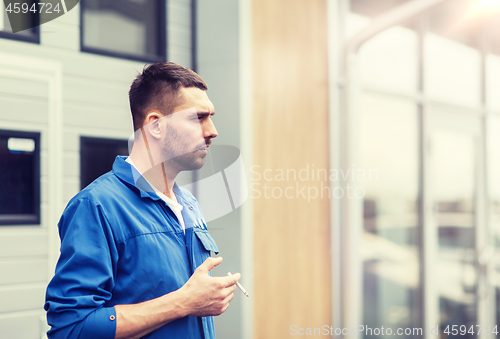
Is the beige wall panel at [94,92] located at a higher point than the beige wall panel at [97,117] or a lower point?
higher

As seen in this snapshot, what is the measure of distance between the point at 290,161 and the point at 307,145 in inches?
8.4

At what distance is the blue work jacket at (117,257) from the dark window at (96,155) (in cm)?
100

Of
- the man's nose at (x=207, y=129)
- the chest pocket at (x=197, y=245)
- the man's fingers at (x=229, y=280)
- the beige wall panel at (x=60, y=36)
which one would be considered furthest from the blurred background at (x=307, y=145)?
the man's fingers at (x=229, y=280)

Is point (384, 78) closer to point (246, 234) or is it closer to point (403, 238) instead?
point (403, 238)

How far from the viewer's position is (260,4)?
111 inches

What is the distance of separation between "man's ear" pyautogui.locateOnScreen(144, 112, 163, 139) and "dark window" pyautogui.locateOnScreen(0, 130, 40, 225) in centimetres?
99

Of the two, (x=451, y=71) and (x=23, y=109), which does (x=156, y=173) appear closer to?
(x=23, y=109)

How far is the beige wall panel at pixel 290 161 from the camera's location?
2.82m

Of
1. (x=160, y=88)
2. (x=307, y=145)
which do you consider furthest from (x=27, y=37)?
(x=307, y=145)

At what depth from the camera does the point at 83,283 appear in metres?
1.07

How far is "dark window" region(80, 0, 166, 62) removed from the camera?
7.52 feet

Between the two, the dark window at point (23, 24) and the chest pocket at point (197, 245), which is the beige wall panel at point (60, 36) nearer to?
the dark window at point (23, 24)

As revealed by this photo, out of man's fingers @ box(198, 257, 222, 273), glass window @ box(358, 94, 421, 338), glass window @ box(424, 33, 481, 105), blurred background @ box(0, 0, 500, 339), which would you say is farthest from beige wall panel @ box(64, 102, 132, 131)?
glass window @ box(424, 33, 481, 105)

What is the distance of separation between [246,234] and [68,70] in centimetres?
148
